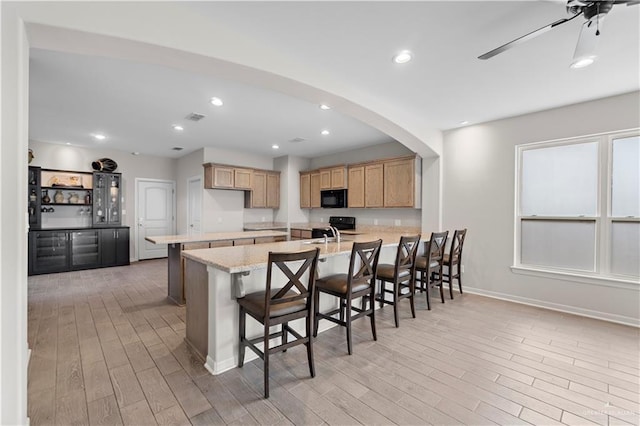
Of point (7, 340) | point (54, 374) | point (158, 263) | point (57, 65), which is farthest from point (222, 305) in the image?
point (158, 263)

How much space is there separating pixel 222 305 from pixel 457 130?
14.4ft

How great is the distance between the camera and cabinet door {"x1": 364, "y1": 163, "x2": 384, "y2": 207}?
550 cm

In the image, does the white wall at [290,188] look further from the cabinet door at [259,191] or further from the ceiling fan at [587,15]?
the ceiling fan at [587,15]

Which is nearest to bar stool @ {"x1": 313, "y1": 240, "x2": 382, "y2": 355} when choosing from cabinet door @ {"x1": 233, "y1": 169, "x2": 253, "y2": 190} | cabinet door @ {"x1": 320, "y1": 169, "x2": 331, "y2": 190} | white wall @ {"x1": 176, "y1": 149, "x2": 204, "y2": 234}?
cabinet door @ {"x1": 320, "y1": 169, "x2": 331, "y2": 190}

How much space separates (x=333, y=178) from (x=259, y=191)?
1.88 m

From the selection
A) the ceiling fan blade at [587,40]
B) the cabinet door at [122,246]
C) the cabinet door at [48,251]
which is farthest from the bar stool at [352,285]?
the cabinet door at [48,251]

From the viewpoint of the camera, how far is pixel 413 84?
10.2 feet

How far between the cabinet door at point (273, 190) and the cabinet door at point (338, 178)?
64.3 inches

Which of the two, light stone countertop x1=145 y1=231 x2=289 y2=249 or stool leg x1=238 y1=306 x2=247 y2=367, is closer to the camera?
stool leg x1=238 y1=306 x2=247 y2=367

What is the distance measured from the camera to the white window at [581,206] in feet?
11.0

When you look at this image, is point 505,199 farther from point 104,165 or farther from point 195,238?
point 104,165

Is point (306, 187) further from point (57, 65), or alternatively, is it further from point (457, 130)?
point (57, 65)

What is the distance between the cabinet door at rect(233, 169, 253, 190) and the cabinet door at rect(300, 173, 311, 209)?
1293 millimetres

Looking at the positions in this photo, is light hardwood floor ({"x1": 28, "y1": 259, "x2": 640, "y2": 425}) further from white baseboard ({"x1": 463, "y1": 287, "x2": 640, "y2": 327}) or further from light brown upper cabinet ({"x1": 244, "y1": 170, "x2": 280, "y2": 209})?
light brown upper cabinet ({"x1": 244, "y1": 170, "x2": 280, "y2": 209})
